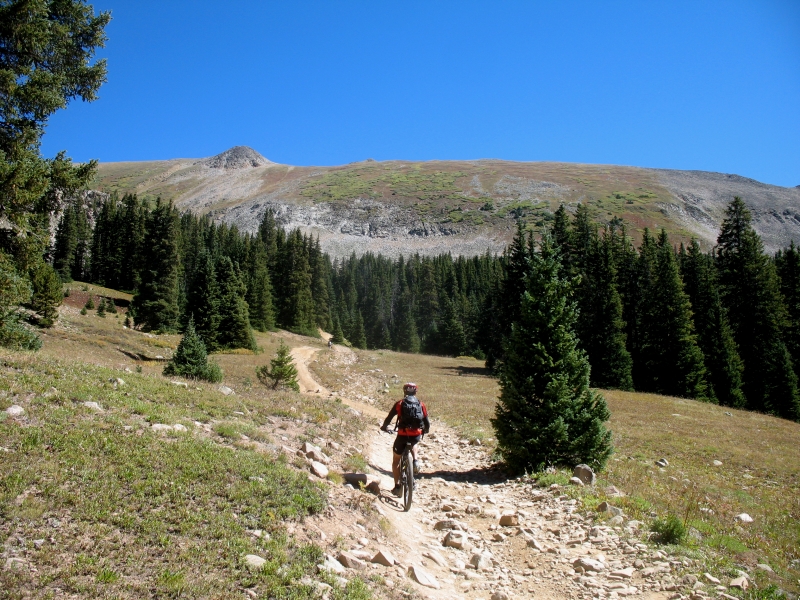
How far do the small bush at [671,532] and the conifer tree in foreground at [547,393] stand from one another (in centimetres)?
392

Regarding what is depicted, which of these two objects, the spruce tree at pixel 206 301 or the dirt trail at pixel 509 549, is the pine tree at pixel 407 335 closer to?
the spruce tree at pixel 206 301

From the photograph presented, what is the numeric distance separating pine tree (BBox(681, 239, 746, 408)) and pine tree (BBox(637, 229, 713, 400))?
1570 millimetres

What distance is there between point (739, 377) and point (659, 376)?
6.62 m

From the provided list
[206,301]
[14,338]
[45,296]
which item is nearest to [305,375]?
[206,301]

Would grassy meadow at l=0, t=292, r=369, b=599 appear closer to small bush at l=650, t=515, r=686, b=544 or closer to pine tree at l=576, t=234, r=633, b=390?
small bush at l=650, t=515, r=686, b=544

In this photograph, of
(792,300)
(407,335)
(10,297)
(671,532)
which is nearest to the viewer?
(671,532)

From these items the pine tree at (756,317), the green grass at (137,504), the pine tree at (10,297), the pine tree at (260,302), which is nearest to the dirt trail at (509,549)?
the green grass at (137,504)

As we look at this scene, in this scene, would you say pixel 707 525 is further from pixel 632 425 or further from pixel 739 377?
pixel 739 377

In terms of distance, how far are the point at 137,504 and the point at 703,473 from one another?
17.1 meters

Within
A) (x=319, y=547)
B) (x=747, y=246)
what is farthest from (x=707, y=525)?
(x=747, y=246)

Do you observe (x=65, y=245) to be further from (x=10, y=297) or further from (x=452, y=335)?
(x=10, y=297)

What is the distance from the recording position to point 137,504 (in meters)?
5.58

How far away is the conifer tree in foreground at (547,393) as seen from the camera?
1184 centimetres

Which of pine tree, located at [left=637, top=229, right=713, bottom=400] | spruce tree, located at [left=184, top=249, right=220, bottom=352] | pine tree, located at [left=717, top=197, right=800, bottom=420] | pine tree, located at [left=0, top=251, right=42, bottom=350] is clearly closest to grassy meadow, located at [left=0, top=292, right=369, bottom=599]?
pine tree, located at [left=0, top=251, right=42, bottom=350]
